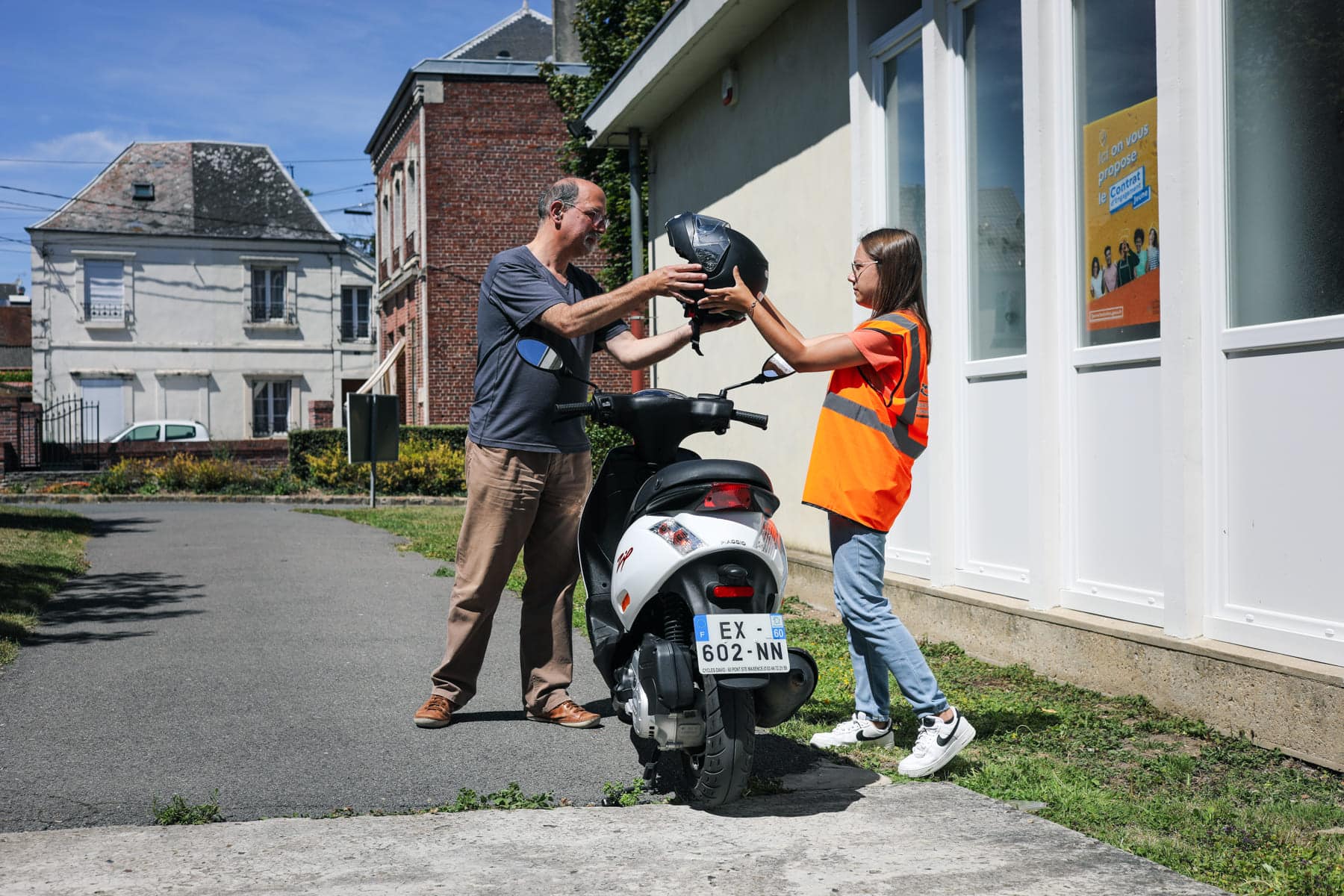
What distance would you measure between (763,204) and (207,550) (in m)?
6.47

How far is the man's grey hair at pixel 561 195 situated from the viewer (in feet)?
16.2

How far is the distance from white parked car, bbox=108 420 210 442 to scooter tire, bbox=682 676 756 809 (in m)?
34.8

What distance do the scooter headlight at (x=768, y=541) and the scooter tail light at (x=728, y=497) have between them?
9 centimetres

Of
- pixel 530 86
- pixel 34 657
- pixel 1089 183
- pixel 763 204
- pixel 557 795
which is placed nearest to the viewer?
pixel 557 795

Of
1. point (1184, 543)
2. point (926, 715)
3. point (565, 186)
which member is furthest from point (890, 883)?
point (565, 186)

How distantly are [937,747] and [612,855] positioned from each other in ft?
4.28

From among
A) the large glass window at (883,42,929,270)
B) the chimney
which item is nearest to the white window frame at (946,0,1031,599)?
the large glass window at (883,42,929,270)

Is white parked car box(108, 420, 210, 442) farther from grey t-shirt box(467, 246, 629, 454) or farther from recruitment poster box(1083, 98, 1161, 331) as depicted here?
recruitment poster box(1083, 98, 1161, 331)

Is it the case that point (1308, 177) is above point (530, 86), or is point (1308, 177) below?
below

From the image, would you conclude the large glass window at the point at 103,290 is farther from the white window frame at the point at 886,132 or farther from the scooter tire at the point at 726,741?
the scooter tire at the point at 726,741

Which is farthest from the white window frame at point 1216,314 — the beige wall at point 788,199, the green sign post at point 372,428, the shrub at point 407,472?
the shrub at point 407,472

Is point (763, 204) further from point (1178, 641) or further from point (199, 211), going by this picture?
point (199, 211)

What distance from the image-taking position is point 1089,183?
5.98 metres

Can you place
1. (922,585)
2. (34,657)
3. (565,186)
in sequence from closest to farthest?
(565,186) < (34,657) < (922,585)
